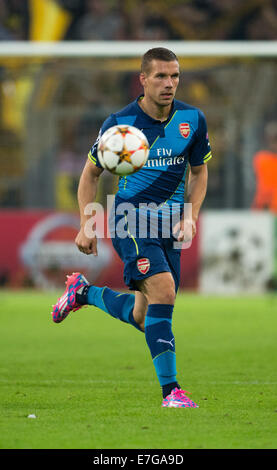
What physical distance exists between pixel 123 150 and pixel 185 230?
614 mm

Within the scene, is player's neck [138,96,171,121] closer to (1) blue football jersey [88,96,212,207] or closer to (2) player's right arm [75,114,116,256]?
(1) blue football jersey [88,96,212,207]

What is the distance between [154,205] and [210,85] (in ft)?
35.5

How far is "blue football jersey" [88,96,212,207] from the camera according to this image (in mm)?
6402

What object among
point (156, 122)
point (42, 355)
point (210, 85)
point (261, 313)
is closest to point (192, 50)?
point (210, 85)

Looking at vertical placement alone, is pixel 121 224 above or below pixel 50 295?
below

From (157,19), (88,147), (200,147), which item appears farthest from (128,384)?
(157,19)

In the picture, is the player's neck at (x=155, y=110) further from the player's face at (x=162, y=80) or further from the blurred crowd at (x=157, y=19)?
the blurred crowd at (x=157, y=19)

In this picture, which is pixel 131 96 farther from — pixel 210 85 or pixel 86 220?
pixel 86 220

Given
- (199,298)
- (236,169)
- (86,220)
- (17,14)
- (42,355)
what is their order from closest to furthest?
(86,220)
(42,355)
(199,298)
(236,169)
(17,14)

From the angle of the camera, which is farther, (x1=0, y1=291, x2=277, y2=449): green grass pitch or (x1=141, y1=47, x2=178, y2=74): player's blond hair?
(x1=141, y1=47, x2=178, y2=74): player's blond hair

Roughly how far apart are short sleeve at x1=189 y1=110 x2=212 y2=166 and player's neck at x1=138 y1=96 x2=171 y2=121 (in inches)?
9.0

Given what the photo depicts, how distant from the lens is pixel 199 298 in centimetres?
1519

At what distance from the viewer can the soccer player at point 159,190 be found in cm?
611

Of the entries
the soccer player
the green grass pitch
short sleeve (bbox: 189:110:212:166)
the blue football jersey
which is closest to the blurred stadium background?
the green grass pitch
